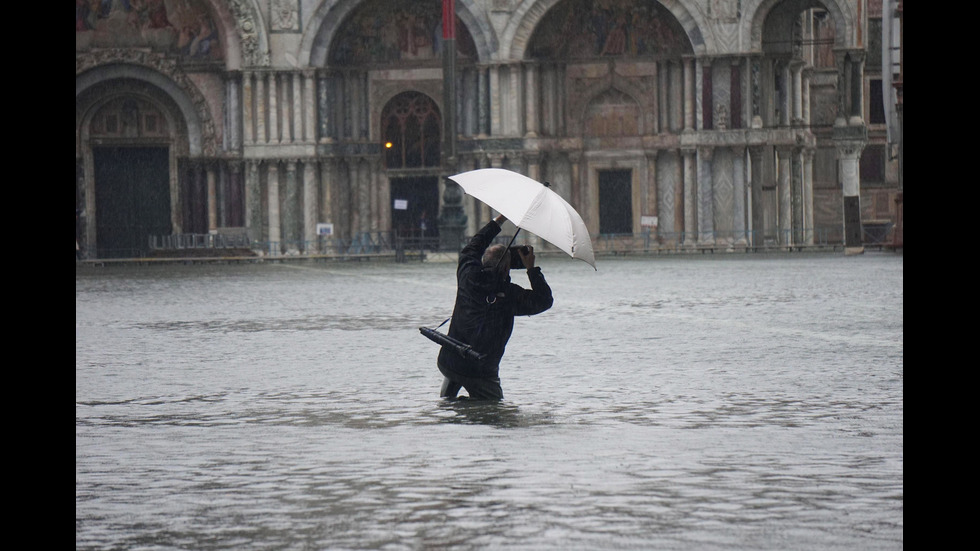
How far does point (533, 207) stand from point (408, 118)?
1450 inches

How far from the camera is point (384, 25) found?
46.0m

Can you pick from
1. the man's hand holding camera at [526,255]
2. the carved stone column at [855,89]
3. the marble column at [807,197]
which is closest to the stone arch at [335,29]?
the carved stone column at [855,89]

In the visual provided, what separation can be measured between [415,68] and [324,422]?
36962mm

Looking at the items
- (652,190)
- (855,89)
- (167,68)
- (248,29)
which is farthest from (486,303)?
(167,68)

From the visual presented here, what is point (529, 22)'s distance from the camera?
44594 mm

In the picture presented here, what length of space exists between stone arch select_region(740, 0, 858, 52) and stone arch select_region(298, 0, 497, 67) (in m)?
6.56

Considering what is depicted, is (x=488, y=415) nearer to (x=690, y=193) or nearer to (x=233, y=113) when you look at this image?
(x=690, y=193)

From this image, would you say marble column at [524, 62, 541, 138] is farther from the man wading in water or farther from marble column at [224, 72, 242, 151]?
the man wading in water

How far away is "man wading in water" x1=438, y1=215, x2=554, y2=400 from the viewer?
9.84 m

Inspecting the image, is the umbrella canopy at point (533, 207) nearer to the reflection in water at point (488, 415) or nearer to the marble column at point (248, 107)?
the reflection in water at point (488, 415)

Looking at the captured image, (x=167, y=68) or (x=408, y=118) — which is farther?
(x=408, y=118)
